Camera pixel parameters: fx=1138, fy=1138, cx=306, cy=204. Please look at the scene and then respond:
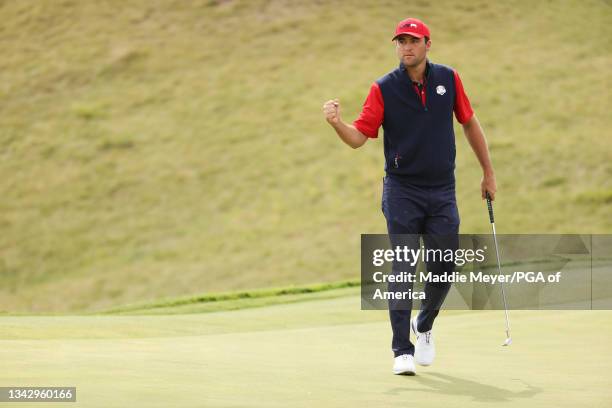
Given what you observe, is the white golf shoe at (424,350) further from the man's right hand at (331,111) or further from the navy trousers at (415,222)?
the man's right hand at (331,111)

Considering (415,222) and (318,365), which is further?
(415,222)

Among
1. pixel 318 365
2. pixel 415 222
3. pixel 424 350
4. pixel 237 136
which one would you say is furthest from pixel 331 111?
pixel 237 136

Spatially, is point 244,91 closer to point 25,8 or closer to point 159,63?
point 159,63

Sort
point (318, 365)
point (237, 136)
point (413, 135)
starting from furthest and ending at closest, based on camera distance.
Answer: point (237, 136), point (413, 135), point (318, 365)

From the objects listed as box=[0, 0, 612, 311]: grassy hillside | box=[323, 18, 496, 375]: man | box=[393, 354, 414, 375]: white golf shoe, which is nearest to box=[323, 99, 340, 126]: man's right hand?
box=[323, 18, 496, 375]: man

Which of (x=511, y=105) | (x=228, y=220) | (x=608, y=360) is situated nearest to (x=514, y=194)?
(x=511, y=105)

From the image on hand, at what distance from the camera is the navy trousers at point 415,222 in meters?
4.79

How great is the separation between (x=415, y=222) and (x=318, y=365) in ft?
2.41

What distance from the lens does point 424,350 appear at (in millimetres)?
4961

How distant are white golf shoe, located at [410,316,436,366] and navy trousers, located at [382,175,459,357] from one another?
0.19 meters

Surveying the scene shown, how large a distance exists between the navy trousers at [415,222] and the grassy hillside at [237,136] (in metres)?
12.3

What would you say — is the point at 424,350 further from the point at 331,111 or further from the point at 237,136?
the point at 237,136

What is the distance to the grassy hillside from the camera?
18422mm

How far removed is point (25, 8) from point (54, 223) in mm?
5843
